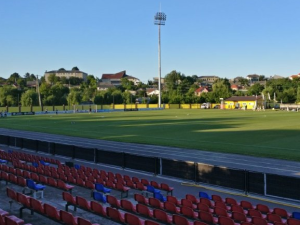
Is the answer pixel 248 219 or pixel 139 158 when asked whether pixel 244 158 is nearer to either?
pixel 139 158

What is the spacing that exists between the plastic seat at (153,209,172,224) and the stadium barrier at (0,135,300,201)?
6.99m

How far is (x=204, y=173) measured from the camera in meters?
18.4

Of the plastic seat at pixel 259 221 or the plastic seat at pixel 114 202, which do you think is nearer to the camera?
the plastic seat at pixel 259 221

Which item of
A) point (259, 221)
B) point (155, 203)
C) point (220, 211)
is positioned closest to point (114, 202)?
point (155, 203)

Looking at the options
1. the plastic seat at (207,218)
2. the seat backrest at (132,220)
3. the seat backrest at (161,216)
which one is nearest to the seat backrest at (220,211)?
the plastic seat at (207,218)

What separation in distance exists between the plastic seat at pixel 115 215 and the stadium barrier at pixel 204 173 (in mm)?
7807

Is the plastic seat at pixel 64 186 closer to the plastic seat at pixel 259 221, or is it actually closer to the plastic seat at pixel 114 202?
the plastic seat at pixel 114 202

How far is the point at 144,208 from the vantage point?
1154cm

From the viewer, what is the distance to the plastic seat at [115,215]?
35.6ft

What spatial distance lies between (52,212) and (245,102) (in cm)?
11236

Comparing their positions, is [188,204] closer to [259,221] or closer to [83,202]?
[259,221]

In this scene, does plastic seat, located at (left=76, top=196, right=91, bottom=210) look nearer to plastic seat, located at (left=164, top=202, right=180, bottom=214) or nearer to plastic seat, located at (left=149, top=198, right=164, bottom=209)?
plastic seat, located at (left=149, top=198, right=164, bottom=209)

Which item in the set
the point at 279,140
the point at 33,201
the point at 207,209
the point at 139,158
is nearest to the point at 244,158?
the point at 139,158

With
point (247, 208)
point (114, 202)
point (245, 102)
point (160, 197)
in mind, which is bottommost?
point (247, 208)
